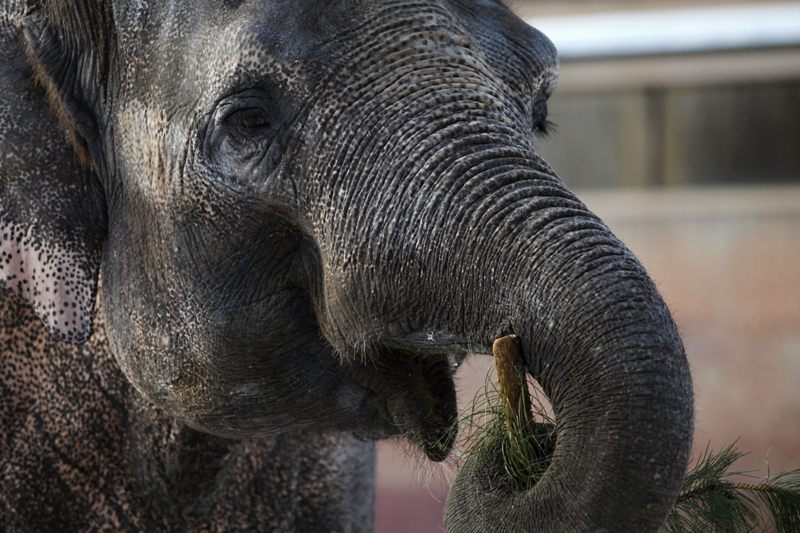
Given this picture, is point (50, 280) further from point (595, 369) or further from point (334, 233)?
point (595, 369)

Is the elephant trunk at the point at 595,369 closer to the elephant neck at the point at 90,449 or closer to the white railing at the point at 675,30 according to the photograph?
the elephant neck at the point at 90,449

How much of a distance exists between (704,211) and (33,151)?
553 centimetres

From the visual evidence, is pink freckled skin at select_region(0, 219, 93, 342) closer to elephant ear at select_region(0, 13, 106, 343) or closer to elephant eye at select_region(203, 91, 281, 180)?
elephant ear at select_region(0, 13, 106, 343)

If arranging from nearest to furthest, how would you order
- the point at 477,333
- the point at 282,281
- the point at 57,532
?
1. the point at 477,333
2. the point at 282,281
3. the point at 57,532

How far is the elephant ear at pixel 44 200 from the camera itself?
203 centimetres

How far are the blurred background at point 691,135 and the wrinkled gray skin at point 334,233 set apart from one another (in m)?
5.00

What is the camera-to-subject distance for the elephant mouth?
192cm

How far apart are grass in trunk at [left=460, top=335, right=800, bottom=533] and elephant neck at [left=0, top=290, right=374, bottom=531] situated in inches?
30.9

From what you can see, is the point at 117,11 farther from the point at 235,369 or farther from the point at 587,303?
the point at 587,303

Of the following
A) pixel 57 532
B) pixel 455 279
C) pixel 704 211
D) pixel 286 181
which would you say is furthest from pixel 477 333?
pixel 704 211

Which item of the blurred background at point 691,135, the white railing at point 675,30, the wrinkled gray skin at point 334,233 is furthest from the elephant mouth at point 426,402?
the white railing at point 675,30

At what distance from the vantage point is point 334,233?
173cm

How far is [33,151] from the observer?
2.03m

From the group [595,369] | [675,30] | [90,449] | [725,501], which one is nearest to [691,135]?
[675,30]
